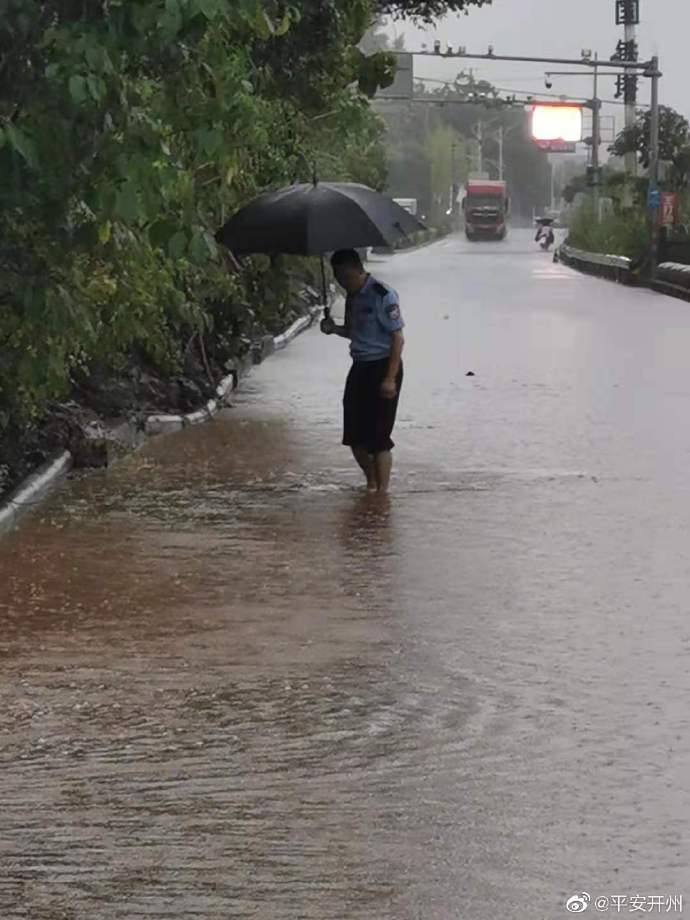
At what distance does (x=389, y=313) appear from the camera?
14508 millimetres

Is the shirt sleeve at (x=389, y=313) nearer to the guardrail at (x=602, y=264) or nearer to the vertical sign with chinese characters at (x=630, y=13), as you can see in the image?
the guardrail at (x=602, y=264)

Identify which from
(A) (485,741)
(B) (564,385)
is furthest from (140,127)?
(B) (564,385)

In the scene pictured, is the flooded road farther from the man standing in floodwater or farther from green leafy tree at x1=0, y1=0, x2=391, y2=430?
green leafy tree at x1=0, y1=0, x2=391, y2=430

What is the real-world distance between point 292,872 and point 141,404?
44.0 ft

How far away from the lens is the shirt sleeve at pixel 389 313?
14.5 m

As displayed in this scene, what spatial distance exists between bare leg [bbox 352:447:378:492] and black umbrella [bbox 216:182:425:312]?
1274 millimetres

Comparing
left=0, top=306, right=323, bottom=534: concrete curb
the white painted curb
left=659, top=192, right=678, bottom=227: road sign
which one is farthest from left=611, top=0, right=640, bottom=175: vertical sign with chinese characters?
the white painted curb

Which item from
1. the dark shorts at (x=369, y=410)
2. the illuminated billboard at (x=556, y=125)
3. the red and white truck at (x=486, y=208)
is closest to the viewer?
the dark shorts at (x=369, y=410)

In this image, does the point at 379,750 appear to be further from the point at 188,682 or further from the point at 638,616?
the point at 638,616

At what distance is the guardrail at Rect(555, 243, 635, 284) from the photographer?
195 ft

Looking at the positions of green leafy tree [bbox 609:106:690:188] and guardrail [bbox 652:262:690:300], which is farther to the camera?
green leafy tree [bbox 609:106:690:188]

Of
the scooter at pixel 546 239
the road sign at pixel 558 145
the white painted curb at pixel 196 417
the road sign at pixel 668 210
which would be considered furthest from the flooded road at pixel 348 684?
the road sign at pixel 558 145

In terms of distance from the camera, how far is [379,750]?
770 centimetres

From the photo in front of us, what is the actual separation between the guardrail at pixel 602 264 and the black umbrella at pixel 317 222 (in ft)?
143
